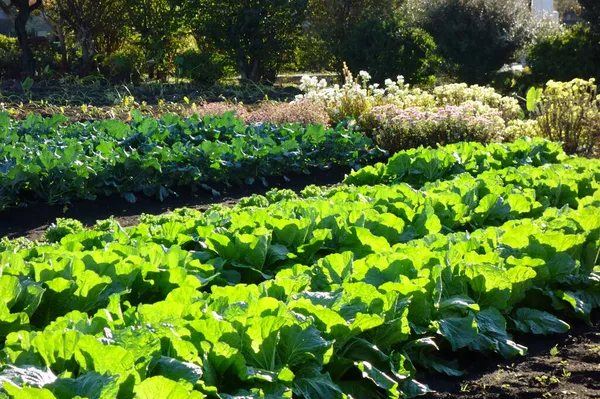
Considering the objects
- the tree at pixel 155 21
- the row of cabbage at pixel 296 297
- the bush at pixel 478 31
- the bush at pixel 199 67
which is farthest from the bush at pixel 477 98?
the tree at pixel 155 21

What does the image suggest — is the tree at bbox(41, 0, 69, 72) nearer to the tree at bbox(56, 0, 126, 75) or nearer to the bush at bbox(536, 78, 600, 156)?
the tree at bbox(56, 0, 126, 75)

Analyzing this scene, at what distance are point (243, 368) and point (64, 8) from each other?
19903mm

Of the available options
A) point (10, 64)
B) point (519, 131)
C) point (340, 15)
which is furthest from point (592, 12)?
point (10, 64)

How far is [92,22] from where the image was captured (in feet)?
70.3

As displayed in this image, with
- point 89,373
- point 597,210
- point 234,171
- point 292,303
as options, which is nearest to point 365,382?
point 292,303

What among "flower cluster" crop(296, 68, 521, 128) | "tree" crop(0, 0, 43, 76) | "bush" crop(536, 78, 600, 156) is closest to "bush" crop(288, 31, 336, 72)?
"tree" crop(0, 0, 43, 76)

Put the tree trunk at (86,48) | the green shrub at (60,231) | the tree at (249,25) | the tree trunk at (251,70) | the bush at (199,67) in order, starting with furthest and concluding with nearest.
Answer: the tree trunk at (251,70) < the tree trunk at (86,48) < the tree at (249,25) < the bush at (199,67) < the green shrub at (60,231)

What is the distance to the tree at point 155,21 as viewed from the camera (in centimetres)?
2158

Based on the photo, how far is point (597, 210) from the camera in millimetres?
5773

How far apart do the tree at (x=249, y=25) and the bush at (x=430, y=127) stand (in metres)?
9.68

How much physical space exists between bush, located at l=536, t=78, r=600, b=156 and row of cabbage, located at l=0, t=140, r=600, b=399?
591 cm

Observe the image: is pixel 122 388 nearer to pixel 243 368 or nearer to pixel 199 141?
pixel 243 368

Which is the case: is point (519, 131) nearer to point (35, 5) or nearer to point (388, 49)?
point (388, 49)

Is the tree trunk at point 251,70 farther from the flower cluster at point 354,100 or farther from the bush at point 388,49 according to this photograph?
the flower cluster at point 354,100
